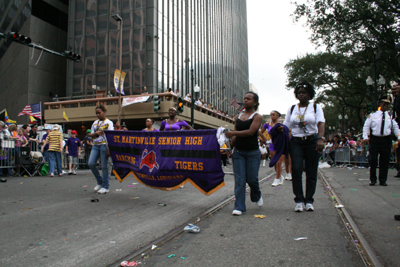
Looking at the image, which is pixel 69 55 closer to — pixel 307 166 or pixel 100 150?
pixel 100 150

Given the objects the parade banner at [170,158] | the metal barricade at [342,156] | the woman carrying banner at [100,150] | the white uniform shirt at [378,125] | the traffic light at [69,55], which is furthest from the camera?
the metal barricade at [342,156]

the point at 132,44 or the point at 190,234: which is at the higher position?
the point at 132,44

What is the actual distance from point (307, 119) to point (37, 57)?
102 ft

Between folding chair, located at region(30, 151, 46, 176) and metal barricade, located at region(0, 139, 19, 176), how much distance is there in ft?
2.01

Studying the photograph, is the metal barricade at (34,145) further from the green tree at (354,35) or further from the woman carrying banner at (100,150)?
the green tree at (354,35)

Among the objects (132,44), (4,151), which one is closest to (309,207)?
(4,151)

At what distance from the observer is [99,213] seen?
4.86 metres

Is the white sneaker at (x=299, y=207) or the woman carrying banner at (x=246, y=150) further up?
the woman carrying banner at (x=246, y=150)

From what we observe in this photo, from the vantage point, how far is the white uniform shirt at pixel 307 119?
4891mm

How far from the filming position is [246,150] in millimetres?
4840

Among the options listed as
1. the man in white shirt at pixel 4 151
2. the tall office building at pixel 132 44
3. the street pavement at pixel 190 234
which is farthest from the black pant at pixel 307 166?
the tall office building at pixel 132 44

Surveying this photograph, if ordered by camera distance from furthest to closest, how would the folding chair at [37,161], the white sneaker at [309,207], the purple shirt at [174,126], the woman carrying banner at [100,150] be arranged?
1. the folding chair at [37,161]
2. the purple shirt at [174,126]
3. the woman carrying banner at [100,150]
4. the white sneaker at [309,207]

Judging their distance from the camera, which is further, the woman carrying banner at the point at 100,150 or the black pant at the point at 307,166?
the woman carrying banner at the point at 100,150

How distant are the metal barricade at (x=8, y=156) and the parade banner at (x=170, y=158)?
6.37m
